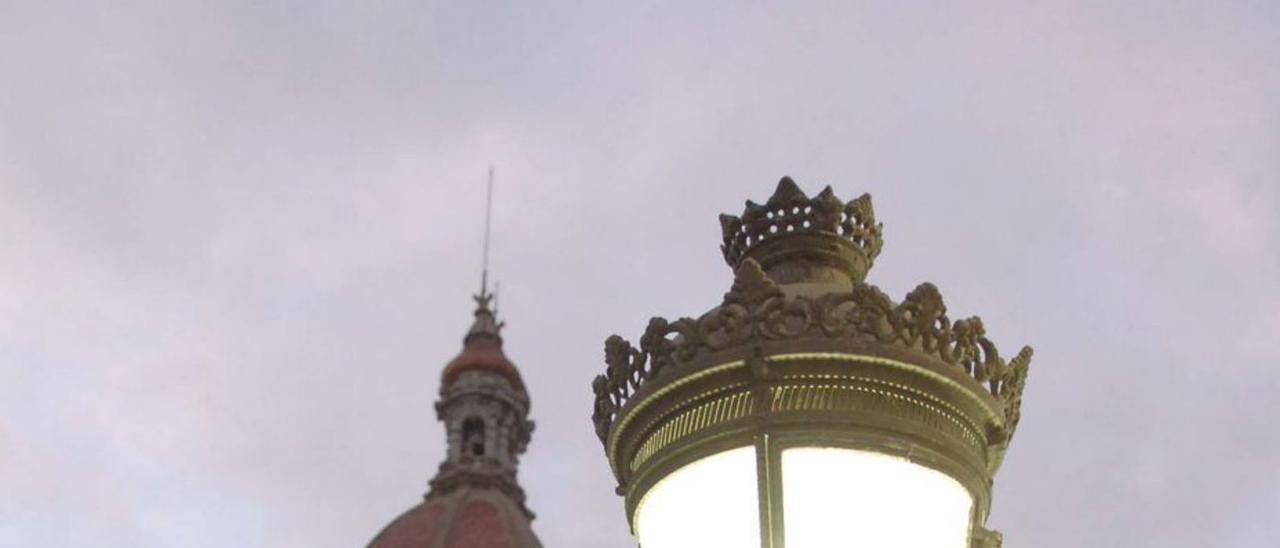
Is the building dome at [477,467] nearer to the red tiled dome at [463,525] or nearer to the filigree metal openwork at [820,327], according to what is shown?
the red tiled dome at [463,525]

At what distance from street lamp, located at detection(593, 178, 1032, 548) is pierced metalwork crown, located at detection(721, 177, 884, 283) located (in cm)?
19

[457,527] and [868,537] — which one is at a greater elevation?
[457,527]

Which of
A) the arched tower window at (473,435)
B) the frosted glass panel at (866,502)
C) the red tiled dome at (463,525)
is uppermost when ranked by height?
the arched tower window at (473,435)

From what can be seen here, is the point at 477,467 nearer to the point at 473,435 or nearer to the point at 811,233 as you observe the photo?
the point at 473,435

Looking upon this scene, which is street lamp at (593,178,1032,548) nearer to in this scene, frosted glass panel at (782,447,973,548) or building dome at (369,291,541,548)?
frosted glass panel at (782,447,973,548)

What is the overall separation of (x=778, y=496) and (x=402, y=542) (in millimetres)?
55827

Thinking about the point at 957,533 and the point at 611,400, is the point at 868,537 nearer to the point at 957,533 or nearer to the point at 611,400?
the point at 957,533

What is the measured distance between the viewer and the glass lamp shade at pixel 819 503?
313 centimetres

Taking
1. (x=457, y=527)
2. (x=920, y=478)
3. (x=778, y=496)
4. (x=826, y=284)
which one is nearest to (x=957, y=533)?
(x=920, y=478)

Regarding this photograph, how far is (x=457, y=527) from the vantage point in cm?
5747

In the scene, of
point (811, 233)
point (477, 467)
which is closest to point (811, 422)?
point (811, 233)

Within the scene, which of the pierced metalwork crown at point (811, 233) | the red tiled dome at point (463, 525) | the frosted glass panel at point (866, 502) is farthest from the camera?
the red tiled dome at point (463, 525)

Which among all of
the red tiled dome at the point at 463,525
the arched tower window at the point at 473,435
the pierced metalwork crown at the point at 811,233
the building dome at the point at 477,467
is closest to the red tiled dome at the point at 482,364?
the building dome at the point at 477,467

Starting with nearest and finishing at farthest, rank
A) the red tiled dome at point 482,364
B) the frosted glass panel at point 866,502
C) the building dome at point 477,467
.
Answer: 1. the frosted glass panel at point 866,502
2. the building dome at point 477,467
3. the red tiled dome at point 482,364
